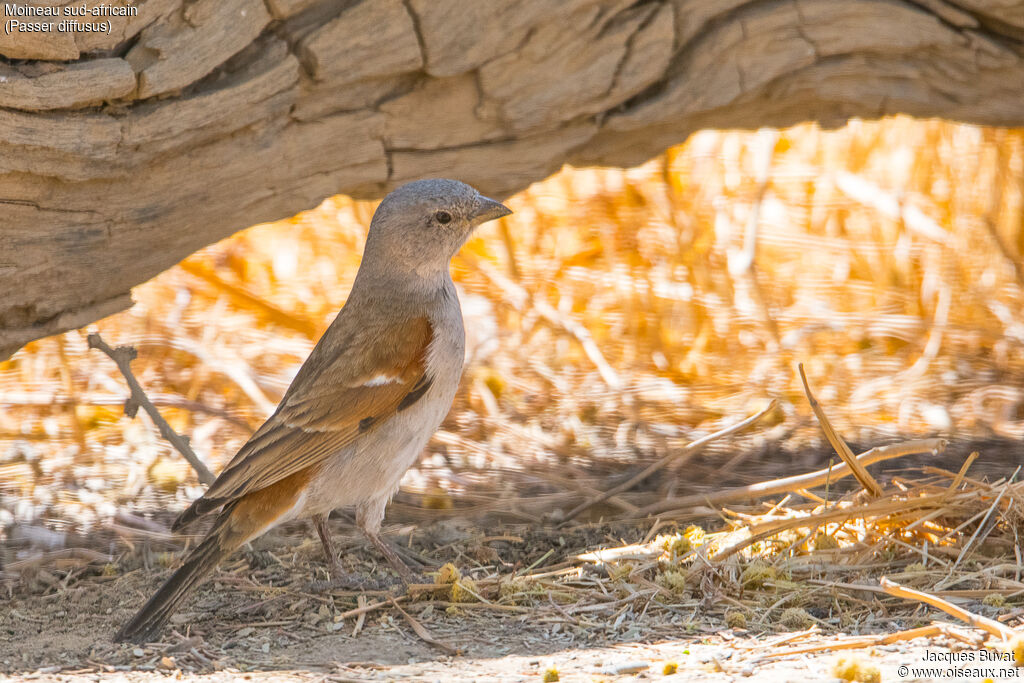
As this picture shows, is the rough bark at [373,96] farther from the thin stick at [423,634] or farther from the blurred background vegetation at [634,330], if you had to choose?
the thin stick at [423,634]

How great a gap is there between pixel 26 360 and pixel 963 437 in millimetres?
4569

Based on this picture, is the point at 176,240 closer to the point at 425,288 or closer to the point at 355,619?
the point at 425,288

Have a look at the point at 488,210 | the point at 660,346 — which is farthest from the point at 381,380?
the point at 660,346

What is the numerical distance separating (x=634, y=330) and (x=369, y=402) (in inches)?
105

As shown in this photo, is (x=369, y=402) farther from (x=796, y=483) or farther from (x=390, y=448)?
(x=796, y=483)

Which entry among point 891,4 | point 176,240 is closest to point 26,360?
point 176,240

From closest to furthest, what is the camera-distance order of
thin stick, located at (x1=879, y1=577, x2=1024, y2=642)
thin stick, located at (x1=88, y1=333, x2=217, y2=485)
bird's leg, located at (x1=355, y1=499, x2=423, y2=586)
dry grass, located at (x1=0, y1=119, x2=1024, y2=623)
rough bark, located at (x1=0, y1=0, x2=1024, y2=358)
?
thin stick, located at (x1=879, y1=577, x2=1024, y2=642), rough bark, located at (x1=0, y1=0, x2=1024, y2=358), bird's leg, located at (x1=355, y1=499, x2=423, y2=586), thin stick, located at (x1=88, y1=333, x2=217, y2=485), dry grass, located at (x1=0, y1=119, x2=1024, y2=623)

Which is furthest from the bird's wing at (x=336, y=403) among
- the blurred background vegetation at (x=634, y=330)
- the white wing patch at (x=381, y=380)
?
the blurred background vegetation at (x=634, y=330)

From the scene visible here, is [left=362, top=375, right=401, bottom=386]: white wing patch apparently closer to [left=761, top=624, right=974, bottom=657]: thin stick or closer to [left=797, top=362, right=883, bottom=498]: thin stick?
[left=797, top=362, right=883, bottom=498]: thin stick

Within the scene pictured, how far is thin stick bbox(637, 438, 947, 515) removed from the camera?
3367 mm

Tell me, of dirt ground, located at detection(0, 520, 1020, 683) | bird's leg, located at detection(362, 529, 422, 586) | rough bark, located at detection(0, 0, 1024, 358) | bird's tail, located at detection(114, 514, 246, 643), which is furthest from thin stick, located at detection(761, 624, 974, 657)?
rough bark, located at detection(0, 0, 1024, 358)

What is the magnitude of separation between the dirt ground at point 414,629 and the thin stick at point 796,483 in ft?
0.60

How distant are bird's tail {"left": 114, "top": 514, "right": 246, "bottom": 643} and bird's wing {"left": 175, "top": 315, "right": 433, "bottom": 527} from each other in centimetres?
15

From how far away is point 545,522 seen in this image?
4160 millimetres
